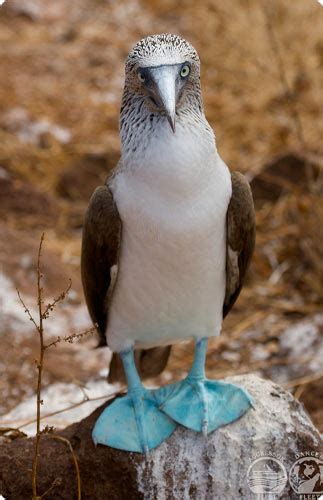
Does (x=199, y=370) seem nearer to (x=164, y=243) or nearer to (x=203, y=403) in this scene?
(x=203, y=403)

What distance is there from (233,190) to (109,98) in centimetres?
536

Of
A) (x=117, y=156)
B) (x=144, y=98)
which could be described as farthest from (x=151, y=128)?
(x=117, y=156)

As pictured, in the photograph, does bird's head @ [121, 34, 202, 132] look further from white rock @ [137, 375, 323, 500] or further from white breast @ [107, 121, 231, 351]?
white rock @ [137, 375, 323, 500]

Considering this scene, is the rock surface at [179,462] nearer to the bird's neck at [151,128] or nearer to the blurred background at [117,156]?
the blurred background at [117,156]

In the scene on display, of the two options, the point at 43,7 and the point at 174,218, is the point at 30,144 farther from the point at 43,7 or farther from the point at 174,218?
the point at 174,218

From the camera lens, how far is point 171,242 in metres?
2.39

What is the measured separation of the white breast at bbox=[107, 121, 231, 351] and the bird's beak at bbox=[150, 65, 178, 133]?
104 millimetres

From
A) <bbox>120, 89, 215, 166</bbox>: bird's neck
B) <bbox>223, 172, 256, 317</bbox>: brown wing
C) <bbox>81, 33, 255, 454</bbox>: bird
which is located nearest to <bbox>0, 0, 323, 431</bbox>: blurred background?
<bbox>81, 33, 255, 454</bbox>: bird

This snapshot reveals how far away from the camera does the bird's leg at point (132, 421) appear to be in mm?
2613

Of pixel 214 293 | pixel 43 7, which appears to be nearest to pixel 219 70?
pixel 43 7

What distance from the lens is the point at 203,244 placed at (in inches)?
96.5

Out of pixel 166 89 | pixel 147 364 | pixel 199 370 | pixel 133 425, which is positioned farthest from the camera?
pixel 147 364

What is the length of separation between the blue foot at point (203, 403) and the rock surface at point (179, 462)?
1.2 inches

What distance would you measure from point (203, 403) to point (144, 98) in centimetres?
103
